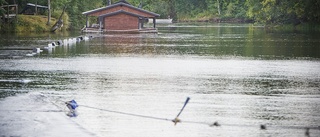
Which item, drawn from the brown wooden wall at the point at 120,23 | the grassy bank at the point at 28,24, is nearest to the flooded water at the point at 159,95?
the grassy bank at the point at 28,24

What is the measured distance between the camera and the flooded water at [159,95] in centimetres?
1470

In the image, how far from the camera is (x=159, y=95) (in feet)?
64.3

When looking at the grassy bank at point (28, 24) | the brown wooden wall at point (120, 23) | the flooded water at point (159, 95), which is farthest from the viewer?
the brown wooden wall at point (120, 23)

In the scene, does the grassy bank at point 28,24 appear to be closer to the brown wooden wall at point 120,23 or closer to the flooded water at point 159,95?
the brown wooden wall at point 120,23

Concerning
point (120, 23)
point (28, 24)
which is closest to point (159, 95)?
point (28, 24)

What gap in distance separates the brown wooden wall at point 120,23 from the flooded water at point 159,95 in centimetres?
3841

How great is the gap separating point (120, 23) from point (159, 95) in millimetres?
53229

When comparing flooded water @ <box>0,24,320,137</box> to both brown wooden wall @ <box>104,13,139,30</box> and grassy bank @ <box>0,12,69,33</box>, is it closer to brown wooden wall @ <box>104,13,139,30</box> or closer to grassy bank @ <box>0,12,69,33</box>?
grassy bank @ <box>0,12,69,33</box>

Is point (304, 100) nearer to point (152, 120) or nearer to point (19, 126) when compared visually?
point (152, 120)

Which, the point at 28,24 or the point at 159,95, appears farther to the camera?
the point at 28,24

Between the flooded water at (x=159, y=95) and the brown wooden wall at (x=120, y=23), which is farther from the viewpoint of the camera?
the brown wooden wall at (x=120, y=23)

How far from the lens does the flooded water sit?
1470 centimetres

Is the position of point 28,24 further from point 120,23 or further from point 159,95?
point 159,95

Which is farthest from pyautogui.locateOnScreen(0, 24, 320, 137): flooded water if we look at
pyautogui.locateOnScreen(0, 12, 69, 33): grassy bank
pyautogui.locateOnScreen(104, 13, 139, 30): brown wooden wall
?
pyautogui.locateOnScreen(104, 13, 139, 30): brown wooden wall
